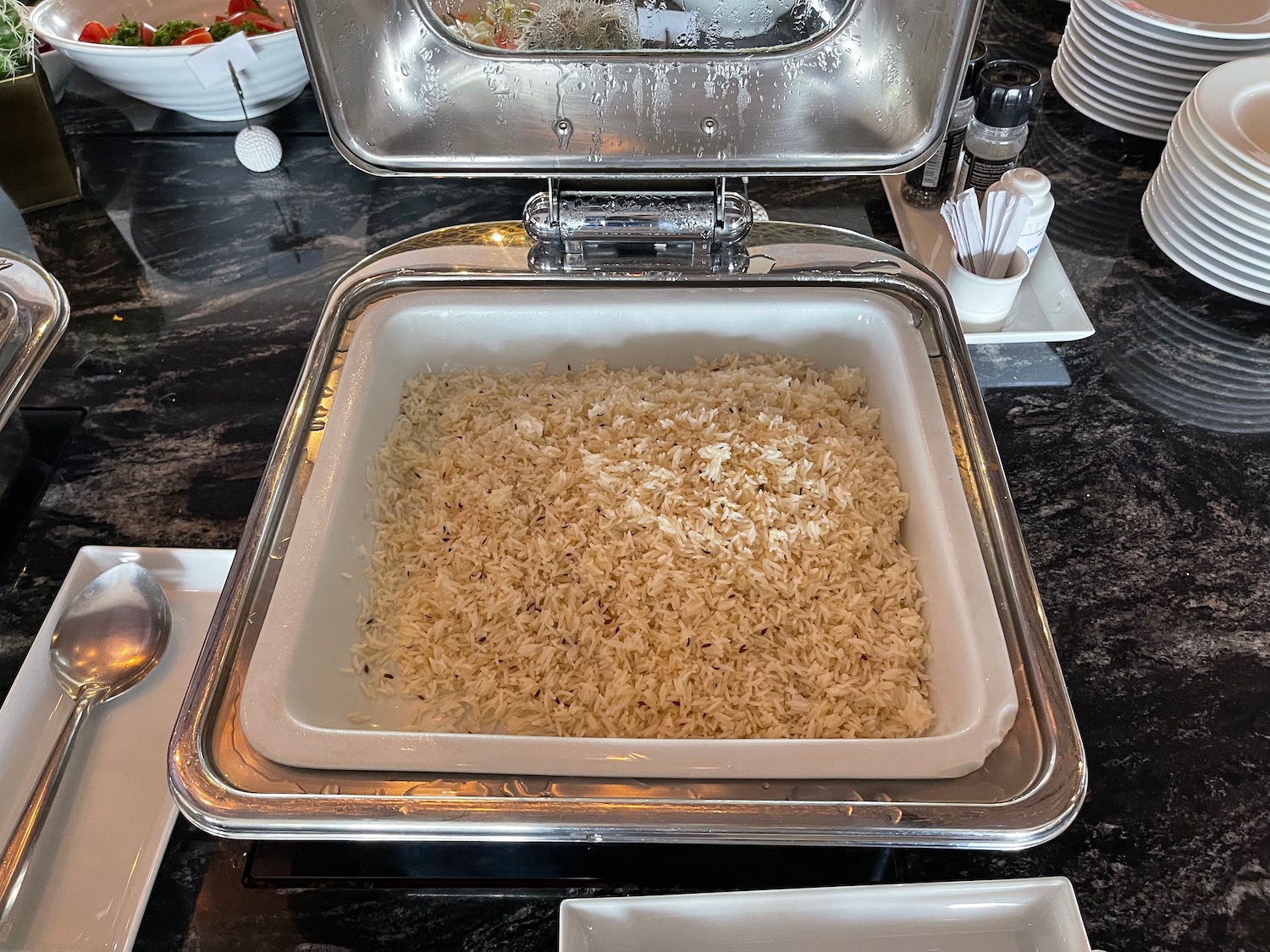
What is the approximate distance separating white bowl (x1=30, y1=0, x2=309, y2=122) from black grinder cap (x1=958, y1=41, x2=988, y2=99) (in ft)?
3.69

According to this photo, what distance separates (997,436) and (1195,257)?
54cm

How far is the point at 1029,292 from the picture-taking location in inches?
50.7

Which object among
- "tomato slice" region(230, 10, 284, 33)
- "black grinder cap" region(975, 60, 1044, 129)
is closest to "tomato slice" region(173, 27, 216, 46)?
"tomato slice" region(230, 10, 284, 33)

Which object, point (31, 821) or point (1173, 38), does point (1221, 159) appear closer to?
point (1173, 38)

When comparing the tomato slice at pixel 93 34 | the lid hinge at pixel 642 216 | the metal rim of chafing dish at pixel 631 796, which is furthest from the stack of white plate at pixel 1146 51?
the tomato slice at pixel 93 34

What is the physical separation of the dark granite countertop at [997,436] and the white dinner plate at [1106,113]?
0.03 m

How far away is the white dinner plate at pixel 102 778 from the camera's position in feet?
2.47

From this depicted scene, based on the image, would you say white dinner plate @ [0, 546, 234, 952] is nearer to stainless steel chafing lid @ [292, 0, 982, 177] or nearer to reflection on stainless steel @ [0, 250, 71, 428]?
reflection on stainless steel @ [0, 250, 71, 428]

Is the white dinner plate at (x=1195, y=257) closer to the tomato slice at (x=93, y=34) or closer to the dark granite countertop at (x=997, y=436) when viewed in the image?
the dark granite countertop at (x=997, y=436)

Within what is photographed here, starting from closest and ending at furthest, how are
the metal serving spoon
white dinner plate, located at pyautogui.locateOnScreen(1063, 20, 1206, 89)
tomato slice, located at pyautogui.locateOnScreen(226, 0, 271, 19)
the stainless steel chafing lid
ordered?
1. the metal serving spoon
2. the stainless steel chafing lid
3. white dinner plate, located at pyautogui.locateOnScreen(1063, 20, 1206, 89)
4. tomato slice, located at pyautogui.locateOnScreen(226, 0, 271, 19)

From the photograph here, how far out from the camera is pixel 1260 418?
3.91ft

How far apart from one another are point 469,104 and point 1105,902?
108 centimetres

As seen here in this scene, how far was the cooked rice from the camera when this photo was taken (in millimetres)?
872

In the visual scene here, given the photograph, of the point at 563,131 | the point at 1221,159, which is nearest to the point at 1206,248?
the point at 1221,159
